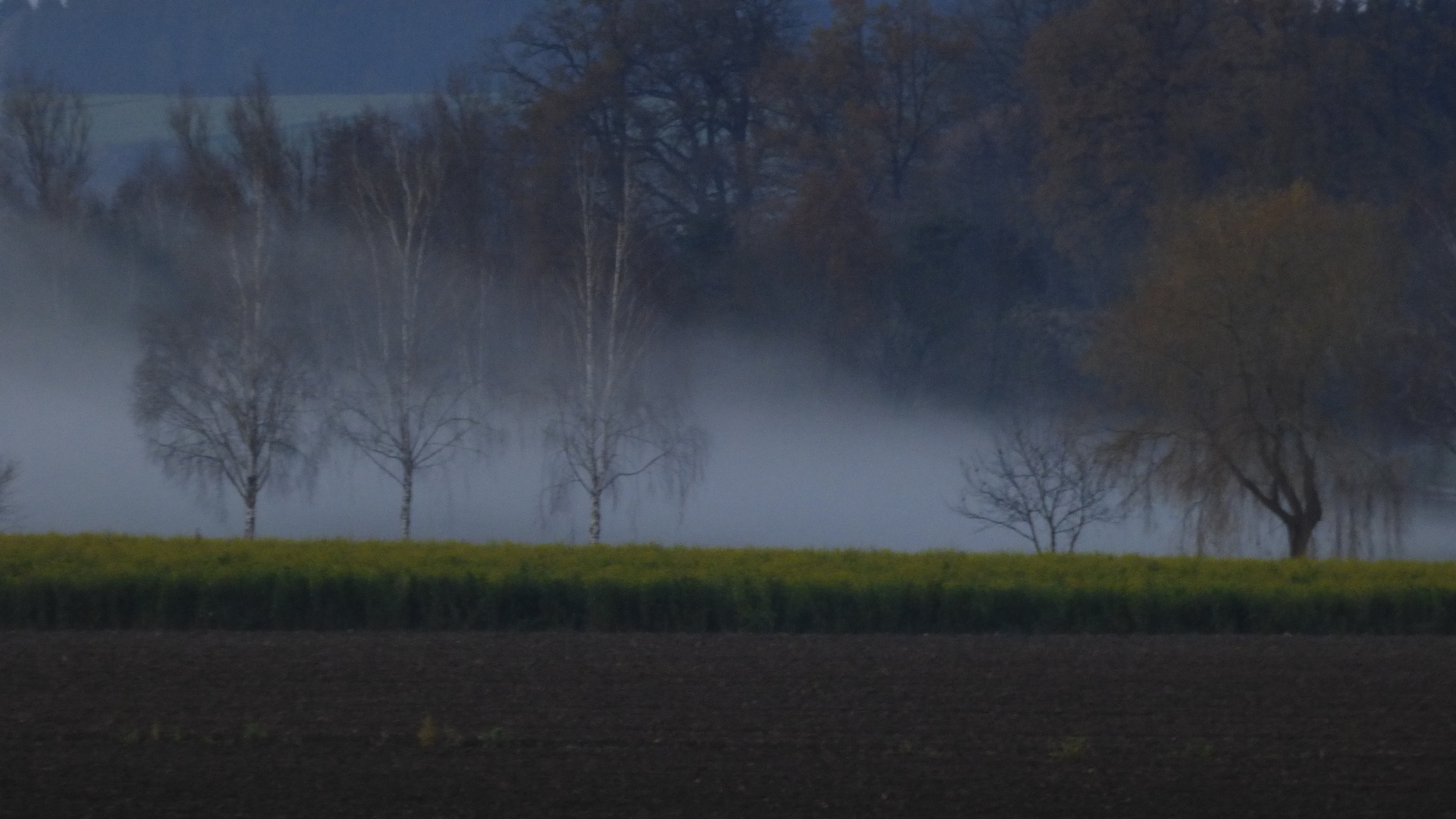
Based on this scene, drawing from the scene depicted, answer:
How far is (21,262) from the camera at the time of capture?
3659 centimetres

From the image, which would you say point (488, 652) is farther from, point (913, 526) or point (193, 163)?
point (913, 526)

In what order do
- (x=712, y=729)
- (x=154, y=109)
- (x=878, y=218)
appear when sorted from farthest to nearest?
(x=154, y=109), (x=878, y=218), (x=712, y=729)

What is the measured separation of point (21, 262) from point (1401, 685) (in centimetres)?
3450

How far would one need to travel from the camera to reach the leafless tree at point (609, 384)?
28797 mm

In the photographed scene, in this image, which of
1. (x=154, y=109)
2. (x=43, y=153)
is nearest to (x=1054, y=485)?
(x=43, y=153)

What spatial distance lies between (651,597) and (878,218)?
25.0m

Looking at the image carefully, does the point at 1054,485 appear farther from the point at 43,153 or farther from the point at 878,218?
the point at 43,153

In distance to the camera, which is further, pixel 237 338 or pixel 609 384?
pixel 609 384

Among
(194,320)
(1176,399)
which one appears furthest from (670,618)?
(194,320)

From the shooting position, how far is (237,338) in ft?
90.0

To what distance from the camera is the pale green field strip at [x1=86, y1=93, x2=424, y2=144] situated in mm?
52844

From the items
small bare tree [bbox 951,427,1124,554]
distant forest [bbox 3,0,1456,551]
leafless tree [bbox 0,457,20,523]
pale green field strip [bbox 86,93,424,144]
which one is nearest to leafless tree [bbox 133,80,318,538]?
distant forest [bbox 3,0,1456,551]

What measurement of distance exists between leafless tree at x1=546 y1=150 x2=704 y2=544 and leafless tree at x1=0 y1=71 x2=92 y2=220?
47.7 ft

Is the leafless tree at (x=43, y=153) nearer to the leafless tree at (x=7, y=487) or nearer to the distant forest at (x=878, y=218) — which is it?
the distant forest at (x=878, y=218)
